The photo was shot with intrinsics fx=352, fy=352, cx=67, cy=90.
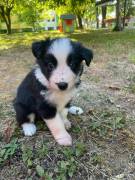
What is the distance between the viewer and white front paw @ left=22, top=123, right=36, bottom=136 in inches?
168

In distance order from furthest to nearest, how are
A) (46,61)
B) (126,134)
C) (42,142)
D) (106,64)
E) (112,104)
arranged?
(106,64) < (112,104) < (126,134) < (42,142) < (46,61)

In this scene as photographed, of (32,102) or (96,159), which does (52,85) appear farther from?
(96,159)

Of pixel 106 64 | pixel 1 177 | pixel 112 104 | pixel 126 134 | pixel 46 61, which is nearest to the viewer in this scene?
pixel 46 61

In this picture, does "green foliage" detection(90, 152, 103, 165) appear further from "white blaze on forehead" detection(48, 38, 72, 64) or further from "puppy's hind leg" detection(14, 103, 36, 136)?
"white blaze on forehead" detection(48, 38, 72, 64)

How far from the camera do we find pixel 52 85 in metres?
3.56

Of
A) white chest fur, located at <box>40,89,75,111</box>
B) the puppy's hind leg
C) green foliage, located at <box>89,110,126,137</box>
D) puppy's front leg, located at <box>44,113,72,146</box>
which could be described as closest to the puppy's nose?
white chest fur, located at <box>40,89,75,111</box>

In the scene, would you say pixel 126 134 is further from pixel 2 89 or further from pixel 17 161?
pixel 2 89

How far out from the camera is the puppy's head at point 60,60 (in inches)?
135

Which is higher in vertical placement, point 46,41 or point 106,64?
point 46,41

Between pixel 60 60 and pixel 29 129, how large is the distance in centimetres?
120

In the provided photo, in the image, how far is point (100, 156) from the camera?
4.06 metres

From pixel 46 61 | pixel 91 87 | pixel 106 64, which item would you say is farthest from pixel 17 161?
pixel 106 64

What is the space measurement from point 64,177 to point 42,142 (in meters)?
0.61

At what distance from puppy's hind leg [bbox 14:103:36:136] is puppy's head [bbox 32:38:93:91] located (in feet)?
2.25
